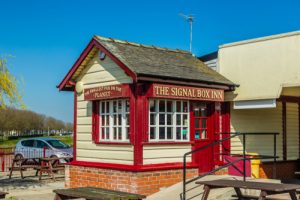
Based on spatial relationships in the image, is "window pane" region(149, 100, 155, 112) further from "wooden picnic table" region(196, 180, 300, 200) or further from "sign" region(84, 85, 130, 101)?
"wooden picnic table" region(196, 180, 300, 200)

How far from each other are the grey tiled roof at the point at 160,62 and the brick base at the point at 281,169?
273 centimetres

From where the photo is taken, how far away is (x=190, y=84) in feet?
42.0

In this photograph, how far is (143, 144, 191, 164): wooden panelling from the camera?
12117 millimetres

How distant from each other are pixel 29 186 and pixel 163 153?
5.84 m

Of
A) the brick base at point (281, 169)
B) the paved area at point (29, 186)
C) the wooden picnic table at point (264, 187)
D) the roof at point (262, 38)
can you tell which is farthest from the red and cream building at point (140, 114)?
the wooden picnic table at point (264, 187)

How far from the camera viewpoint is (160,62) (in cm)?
1325

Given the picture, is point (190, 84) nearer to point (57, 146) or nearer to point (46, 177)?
point (46, 177)

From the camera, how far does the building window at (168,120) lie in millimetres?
12461

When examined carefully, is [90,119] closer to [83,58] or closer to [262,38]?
[83,58]

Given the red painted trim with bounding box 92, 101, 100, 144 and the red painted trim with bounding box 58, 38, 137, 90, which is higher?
the red painted trim with bounding box 58, 38, 137, 90

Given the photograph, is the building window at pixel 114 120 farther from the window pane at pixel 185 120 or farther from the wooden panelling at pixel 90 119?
the window pane at pixel 185 120

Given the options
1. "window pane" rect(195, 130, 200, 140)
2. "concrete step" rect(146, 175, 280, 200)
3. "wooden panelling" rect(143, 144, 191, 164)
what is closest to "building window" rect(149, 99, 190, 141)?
"wooden panelling" rect(143, 144, 191, 164)

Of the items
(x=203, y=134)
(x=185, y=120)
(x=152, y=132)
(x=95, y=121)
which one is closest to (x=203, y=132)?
(x=203, y=134)

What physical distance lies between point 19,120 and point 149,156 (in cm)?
8019
